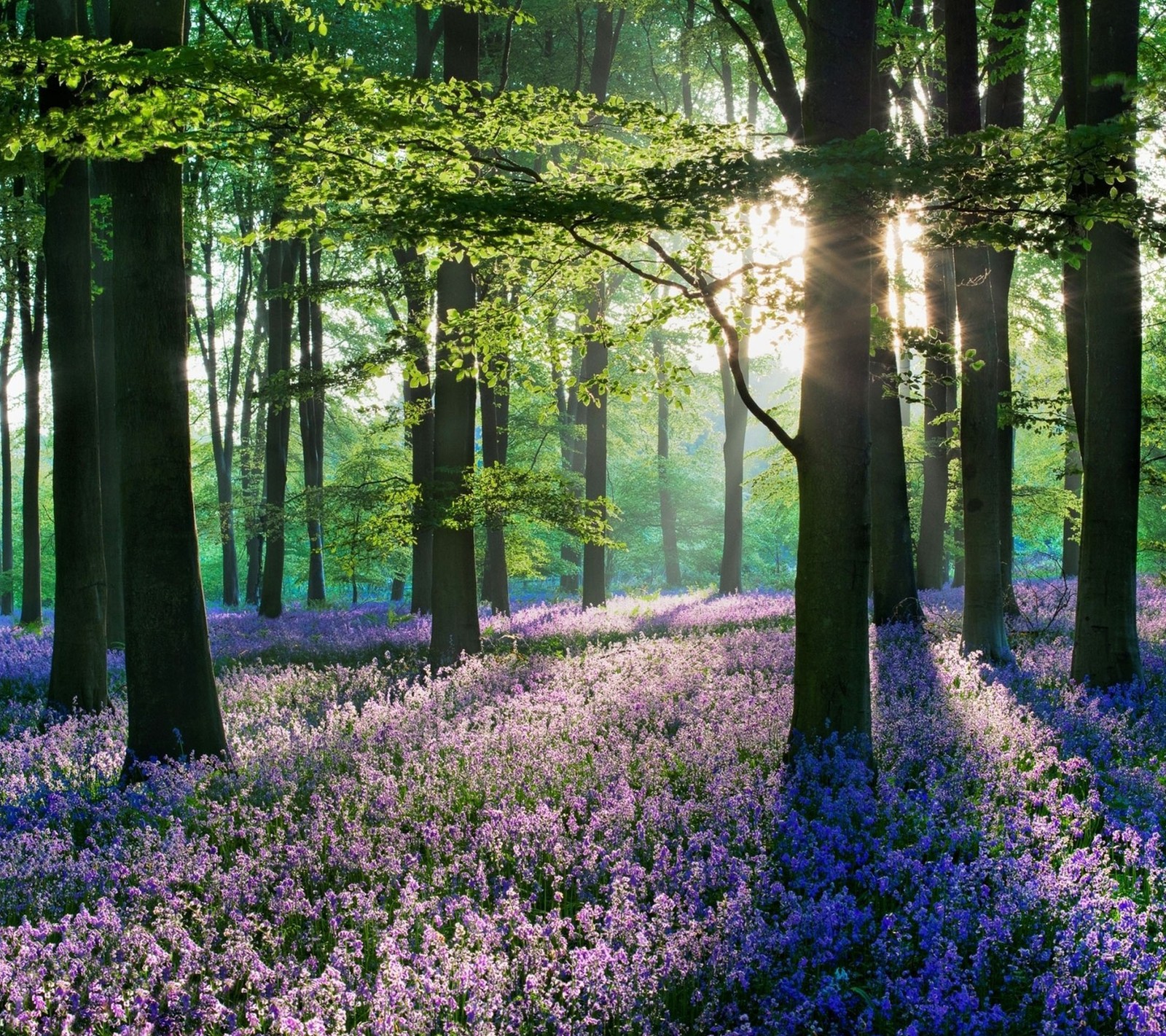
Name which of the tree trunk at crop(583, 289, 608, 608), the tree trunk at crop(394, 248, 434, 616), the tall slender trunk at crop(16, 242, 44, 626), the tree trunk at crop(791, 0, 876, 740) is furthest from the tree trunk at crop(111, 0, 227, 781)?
the tree trunk at crop(583, 289, 608, 608)

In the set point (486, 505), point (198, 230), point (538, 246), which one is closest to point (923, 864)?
point (538, 246)

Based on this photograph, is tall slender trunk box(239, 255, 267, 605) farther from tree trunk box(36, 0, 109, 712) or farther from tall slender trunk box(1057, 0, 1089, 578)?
tall slender trunk box(1057, 0, 1089, 578)

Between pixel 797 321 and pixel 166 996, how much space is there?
20.2 ft

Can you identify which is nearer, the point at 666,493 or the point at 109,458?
the point at 109,458

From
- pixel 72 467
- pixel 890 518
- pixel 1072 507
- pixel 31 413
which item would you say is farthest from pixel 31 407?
pixel 1072 507

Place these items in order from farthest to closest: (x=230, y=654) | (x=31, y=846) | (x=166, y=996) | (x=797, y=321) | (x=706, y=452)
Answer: (x=706, y=452), (x=230, y=654), (x=797, y=321), (x=31, y=846), (x=166, y=996)

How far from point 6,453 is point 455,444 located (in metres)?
23.3

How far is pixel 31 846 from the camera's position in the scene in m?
5.10

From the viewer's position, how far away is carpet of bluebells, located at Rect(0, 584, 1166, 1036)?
3432 millimetres

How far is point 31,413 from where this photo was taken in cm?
1475

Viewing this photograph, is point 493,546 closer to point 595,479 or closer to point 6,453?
point 595,479

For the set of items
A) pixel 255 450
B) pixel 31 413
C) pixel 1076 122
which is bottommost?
pixel 31 413

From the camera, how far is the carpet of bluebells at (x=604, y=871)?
3.43 metres

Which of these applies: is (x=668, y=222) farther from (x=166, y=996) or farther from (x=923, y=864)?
(x=166, y=996)
